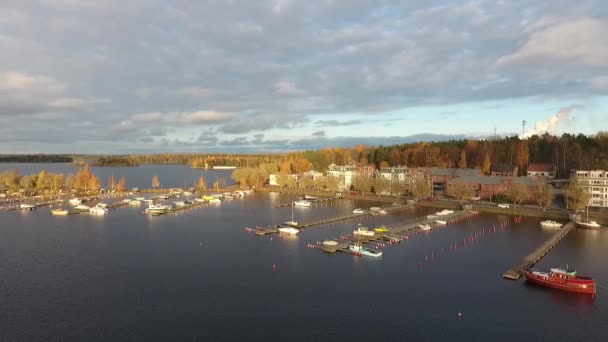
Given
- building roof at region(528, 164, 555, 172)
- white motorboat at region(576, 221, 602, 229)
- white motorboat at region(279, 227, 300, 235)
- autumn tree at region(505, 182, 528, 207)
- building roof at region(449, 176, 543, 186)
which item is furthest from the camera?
building roof at region(528, 164, 555, 172)

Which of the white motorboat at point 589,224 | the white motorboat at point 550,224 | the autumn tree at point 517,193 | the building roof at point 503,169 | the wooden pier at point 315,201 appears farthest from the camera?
the building roof at point 503,169

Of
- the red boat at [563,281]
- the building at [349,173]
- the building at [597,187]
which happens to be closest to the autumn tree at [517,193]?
the building at [597,187]

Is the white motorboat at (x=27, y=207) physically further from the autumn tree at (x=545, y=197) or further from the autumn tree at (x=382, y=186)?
the autumn tree at (x=545, y=197)

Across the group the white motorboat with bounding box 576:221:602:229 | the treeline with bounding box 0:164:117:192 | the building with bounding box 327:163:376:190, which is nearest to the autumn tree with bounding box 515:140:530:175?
the building with bounding box 327:163:376:190

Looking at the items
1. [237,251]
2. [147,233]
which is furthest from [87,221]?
[237,251]

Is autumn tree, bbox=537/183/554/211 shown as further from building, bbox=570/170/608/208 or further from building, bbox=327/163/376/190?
building, bbox=327/163/376/190

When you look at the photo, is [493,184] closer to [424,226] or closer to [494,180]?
[494,180]

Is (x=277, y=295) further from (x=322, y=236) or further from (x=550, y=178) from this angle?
(x=550, y=178)
